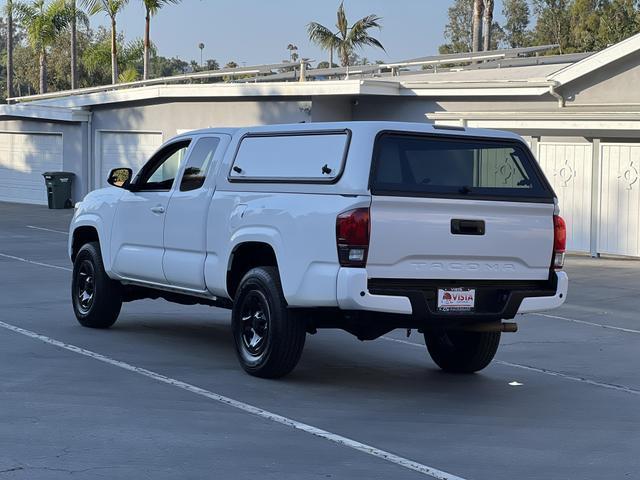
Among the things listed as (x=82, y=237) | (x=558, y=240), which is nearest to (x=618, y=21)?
(x=82, y=237)

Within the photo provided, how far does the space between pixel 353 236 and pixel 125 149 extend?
2613 cm

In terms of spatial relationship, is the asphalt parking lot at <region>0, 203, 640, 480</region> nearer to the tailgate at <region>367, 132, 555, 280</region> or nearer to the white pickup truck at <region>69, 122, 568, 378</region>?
the white pickup truck at <region>69, 122, 568, 378</region>

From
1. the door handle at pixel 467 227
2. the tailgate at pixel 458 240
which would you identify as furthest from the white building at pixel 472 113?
the door handle at pixel 467 227

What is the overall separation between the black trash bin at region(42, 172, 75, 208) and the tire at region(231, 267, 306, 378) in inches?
1021

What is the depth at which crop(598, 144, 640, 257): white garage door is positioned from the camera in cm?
2211

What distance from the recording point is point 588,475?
691 centimetres

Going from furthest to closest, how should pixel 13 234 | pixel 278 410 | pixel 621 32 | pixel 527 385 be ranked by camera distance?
pixel 621 32 → pixel 13 234 → pixel 527 385 → pixel 278 410

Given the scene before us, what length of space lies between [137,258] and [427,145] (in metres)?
3.34

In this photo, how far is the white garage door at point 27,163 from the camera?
36781 millimetres

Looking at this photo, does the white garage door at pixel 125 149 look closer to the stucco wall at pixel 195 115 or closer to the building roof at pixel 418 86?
the stucco wall at pixel 195 115

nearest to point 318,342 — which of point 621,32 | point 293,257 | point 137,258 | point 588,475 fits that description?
point 137,258

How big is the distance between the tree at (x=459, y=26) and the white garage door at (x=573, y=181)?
195ft

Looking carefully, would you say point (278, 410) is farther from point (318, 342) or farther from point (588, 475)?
point (318, 342)

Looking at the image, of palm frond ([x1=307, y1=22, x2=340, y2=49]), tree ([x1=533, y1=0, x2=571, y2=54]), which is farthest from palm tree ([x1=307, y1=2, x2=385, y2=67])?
tree ([x1=533, y1=0, x2=571, y2=54])
